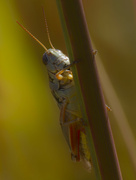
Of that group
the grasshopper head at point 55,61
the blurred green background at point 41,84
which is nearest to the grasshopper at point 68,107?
the grasshopper head at point 55,61

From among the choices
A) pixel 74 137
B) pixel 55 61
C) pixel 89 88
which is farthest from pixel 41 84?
pixel 89 88

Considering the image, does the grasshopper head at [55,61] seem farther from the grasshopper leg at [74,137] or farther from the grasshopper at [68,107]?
the grasshopper leg at [74,137]

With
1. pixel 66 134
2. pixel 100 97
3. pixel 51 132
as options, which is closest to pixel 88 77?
pixel 100 97

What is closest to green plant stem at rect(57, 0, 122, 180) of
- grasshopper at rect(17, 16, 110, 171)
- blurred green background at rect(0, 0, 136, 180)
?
grasshopper at rect(17, 16, 110, 171)

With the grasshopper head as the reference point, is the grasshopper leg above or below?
below

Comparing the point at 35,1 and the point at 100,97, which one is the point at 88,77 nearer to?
the point at 100,97

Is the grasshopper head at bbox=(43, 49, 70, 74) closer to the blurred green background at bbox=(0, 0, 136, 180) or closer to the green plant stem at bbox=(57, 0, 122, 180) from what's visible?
the blurred green background at bbox=(0, 0, 136, 180)

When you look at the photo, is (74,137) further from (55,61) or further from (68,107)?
(55,61)
